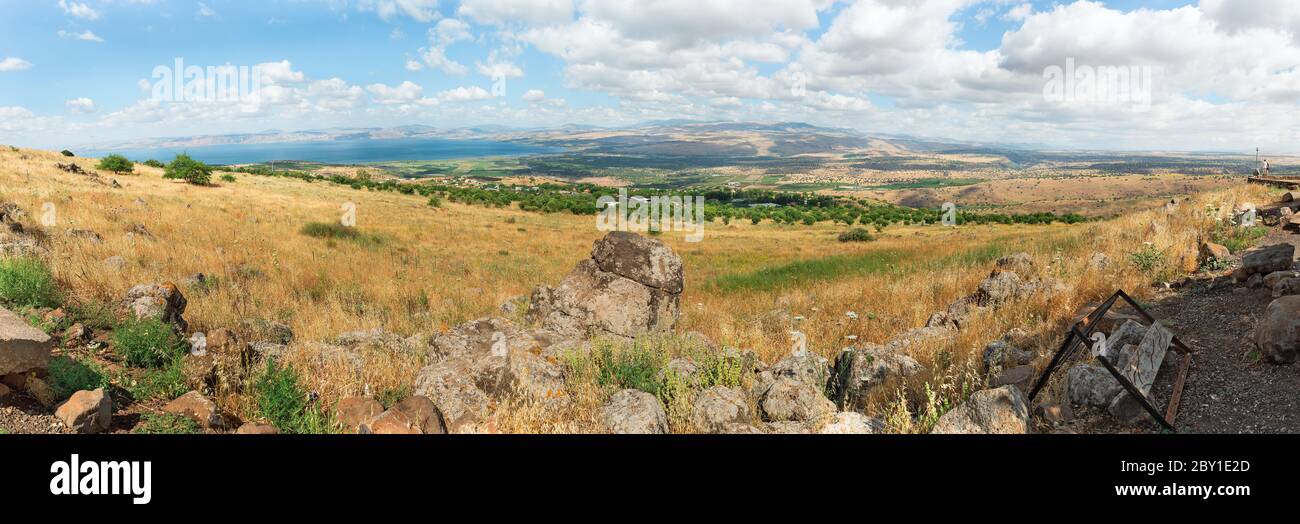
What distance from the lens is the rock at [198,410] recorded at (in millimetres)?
4176

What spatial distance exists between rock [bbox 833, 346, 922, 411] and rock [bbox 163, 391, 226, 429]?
5.52 meters

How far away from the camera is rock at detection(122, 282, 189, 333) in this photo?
6.18 m

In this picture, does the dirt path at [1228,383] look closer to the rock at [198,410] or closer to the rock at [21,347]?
the rock at [198,410]

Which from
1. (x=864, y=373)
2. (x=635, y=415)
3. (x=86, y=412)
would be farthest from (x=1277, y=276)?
(x=86, y=412)

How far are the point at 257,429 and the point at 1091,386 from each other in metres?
6.62

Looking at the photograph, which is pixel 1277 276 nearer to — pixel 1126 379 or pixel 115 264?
pixel 1126 379

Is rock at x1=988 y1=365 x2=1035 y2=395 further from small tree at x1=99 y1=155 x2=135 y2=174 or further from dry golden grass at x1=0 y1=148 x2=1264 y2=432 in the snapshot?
small tree at x1=99 y1=155 x2=135 y2=174

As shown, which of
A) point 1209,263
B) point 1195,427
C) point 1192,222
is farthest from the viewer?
point 1192,222

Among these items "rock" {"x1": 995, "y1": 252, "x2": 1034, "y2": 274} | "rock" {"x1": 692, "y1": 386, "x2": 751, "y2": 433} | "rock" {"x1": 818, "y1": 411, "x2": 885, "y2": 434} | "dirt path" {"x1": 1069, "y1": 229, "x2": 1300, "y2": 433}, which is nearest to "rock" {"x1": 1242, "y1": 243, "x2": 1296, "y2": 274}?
"dirt path" {"x1": 1069, "y1": 229, "x2": 1300, "y2": 433}
